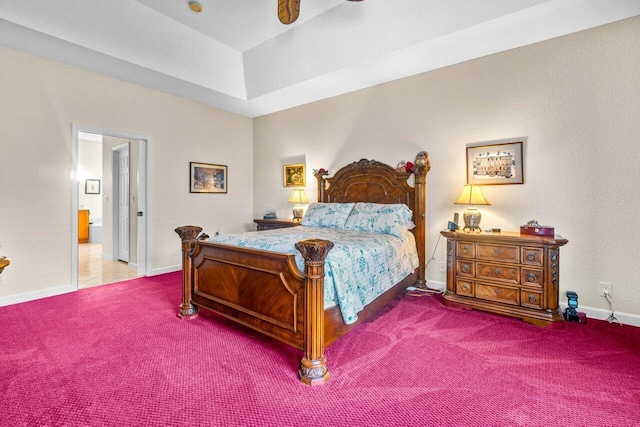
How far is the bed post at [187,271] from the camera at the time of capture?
114 inches

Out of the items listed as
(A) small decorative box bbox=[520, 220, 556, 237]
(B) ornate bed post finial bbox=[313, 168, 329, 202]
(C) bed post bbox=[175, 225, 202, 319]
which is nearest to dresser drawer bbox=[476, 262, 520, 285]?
(A) small decorative box bbox=[520, 220, 556, 237]

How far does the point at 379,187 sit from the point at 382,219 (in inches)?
31.4

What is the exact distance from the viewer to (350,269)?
2.27m

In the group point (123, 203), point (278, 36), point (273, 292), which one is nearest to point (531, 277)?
point (273, 292)

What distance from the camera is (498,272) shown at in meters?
2.98

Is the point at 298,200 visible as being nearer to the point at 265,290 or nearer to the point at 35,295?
the point at 265,290

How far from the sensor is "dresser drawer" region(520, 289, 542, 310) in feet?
9.14

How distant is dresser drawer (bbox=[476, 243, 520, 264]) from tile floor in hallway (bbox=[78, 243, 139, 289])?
4663 millimetres

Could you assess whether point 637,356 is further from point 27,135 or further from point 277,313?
point 27,135

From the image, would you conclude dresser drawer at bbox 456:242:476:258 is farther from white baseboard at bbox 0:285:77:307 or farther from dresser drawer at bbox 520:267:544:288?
white baseboard at bbox 0:285:77:307

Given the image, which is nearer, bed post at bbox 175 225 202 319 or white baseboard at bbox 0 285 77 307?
bed post at bbox 175 225 202 319

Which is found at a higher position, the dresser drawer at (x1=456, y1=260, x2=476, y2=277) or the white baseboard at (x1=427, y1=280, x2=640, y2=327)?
the dresser drawer at (x1=456, y1=260, x2=476, y2=277)

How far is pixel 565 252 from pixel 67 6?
5459 millimetres

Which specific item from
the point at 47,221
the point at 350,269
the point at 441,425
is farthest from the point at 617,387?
the point at 47,221
